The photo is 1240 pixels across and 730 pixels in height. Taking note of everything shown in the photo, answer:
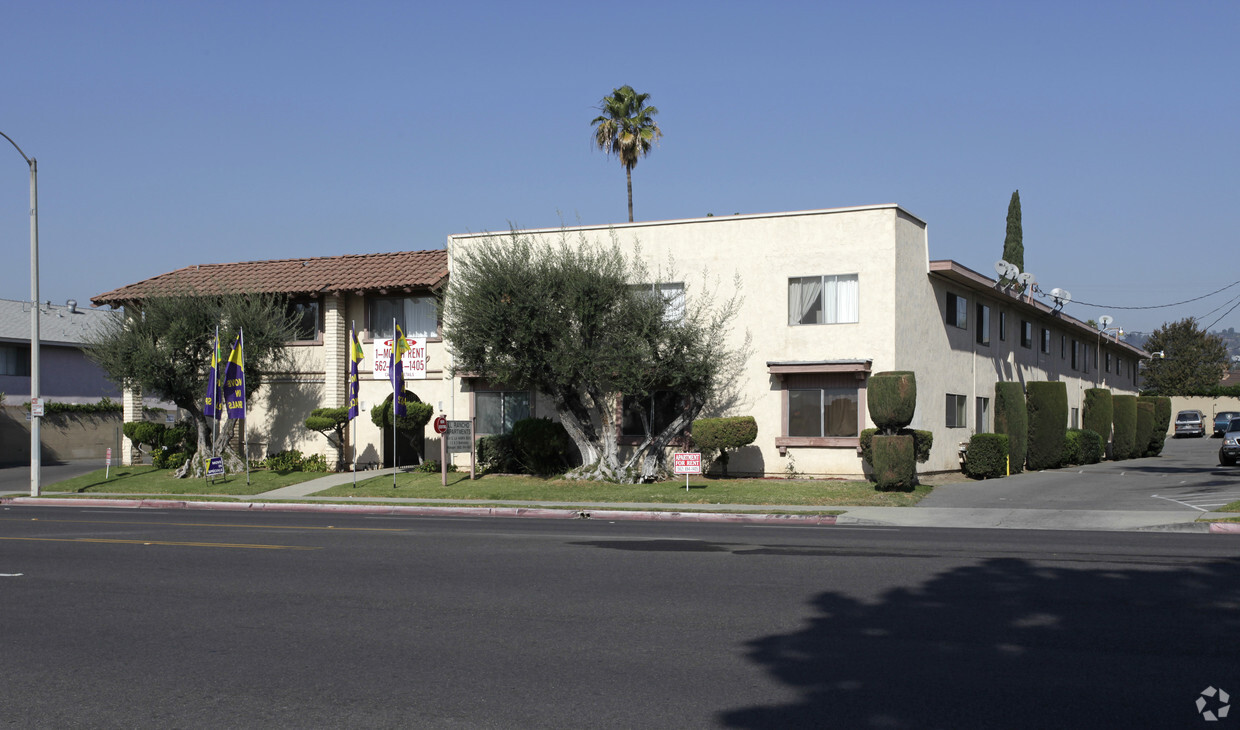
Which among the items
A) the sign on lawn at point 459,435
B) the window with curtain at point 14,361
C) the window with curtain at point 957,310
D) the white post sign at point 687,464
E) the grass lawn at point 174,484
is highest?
the window with curtain at point 957,310

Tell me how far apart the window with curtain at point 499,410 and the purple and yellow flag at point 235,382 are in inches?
262

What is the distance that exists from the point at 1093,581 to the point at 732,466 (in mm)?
17960

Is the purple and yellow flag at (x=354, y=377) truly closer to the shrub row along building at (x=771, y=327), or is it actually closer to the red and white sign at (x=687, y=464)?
the shrub row along building at (x=771, y=327)

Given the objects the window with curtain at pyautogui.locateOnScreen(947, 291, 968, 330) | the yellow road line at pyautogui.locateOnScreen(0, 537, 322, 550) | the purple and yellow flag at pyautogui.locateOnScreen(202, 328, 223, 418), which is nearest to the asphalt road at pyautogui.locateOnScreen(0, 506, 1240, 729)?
the yellow road line at pyautogui.locateOnScreen(0, 537, 322, 550)

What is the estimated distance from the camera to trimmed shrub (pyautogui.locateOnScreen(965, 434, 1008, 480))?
29.3 m

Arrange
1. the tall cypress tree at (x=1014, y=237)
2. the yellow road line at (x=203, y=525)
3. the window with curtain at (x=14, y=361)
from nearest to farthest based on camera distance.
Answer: the yellow road line at (x=203, y=525) → the window with curtain at (x=14, y=361) → the tall cypress tree at (x=1014, y=237)

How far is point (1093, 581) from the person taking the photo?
1084 centimetres

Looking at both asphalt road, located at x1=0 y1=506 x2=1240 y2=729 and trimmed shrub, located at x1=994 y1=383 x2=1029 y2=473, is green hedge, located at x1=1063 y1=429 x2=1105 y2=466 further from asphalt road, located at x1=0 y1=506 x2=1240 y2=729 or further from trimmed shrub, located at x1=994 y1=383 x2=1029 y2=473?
asphalt road, located at x1=0 y1=506 x2=1240 y2=729

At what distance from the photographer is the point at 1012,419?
104ft

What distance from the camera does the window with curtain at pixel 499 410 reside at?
102 feet

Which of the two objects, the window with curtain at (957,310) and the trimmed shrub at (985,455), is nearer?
the trimmed shrub at (985,455)

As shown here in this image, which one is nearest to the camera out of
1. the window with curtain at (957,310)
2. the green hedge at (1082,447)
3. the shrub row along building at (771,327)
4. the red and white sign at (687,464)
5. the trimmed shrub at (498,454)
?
the red and white sign at (687,464)

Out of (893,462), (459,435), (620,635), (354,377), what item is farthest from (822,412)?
(620,635)

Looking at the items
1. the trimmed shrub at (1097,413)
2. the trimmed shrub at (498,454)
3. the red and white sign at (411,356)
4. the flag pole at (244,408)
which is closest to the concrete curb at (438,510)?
the flag pole at (244,408)
